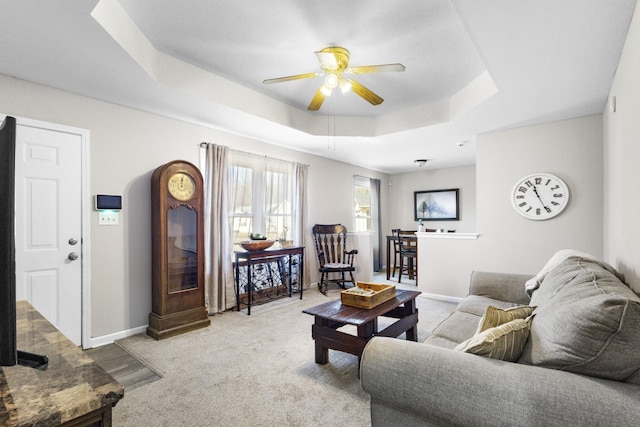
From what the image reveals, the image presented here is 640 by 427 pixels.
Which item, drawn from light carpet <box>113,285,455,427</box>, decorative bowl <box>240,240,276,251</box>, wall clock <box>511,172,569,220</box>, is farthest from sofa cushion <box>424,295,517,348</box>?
decorative bowl <box>240,240,276,251</box>

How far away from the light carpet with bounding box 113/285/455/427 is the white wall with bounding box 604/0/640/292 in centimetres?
179

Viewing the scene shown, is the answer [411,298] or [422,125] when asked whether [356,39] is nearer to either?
[422,125]

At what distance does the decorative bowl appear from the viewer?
12.9ft

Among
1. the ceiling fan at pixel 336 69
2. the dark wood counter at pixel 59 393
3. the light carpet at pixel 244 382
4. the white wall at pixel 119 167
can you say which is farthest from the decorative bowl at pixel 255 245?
the dark wood counter at pixel 59 393

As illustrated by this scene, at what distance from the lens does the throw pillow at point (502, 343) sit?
48.2 inches

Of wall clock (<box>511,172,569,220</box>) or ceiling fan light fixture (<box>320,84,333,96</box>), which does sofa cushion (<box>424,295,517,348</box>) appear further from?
ceiling fan light fixture (<box>320,84,333,96</box>)

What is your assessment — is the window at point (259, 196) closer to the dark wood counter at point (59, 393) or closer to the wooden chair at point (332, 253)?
the wooden chair at point (332, 253)

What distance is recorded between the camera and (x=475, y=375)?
44.1 inches

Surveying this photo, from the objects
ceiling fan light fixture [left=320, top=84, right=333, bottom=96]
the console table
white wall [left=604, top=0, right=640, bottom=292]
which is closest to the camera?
white wall [left=604, top=0, right=640, bottom=292]

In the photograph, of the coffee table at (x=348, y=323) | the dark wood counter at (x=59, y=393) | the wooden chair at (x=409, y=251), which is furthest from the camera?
the wooden chair at (x=409, y=251)

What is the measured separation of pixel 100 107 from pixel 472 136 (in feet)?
14.5

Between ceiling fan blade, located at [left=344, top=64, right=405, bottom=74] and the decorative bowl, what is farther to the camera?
the decorative bowl

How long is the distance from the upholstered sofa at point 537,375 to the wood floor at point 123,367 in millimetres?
1873

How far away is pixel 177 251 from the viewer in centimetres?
336
